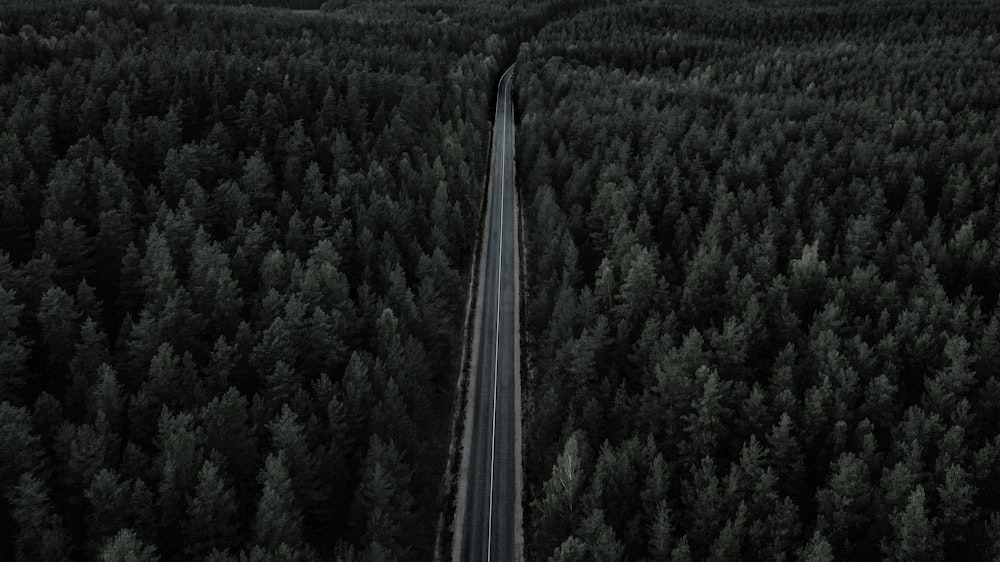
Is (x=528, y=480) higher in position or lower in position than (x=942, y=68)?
lower

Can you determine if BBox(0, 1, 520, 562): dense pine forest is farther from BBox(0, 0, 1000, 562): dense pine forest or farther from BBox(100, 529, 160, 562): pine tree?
BBox(0, 0, 1000, 562): dense pine forest

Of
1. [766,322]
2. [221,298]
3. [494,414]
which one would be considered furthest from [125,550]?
[766,322]

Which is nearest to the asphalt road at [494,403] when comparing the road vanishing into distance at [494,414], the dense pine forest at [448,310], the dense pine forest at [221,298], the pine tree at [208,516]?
the road vanishing into distance at [494,414]

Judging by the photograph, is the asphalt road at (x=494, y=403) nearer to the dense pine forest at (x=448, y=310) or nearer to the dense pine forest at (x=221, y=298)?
the dense pine forest at (x=448, y=310)

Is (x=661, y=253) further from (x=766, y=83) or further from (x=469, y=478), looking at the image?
(x=766, y=83)

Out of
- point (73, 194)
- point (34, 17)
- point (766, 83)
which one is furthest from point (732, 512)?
point (34, 17)

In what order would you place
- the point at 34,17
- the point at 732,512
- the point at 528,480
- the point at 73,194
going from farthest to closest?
the point at 34,17 < the point at 73,194 < the point at 528,480 < the point at 732,512

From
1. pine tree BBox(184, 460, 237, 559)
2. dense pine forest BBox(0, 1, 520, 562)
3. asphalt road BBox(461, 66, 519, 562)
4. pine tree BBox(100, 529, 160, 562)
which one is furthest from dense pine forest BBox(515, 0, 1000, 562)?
pine tree BBox(100, 529, 160, 562)
